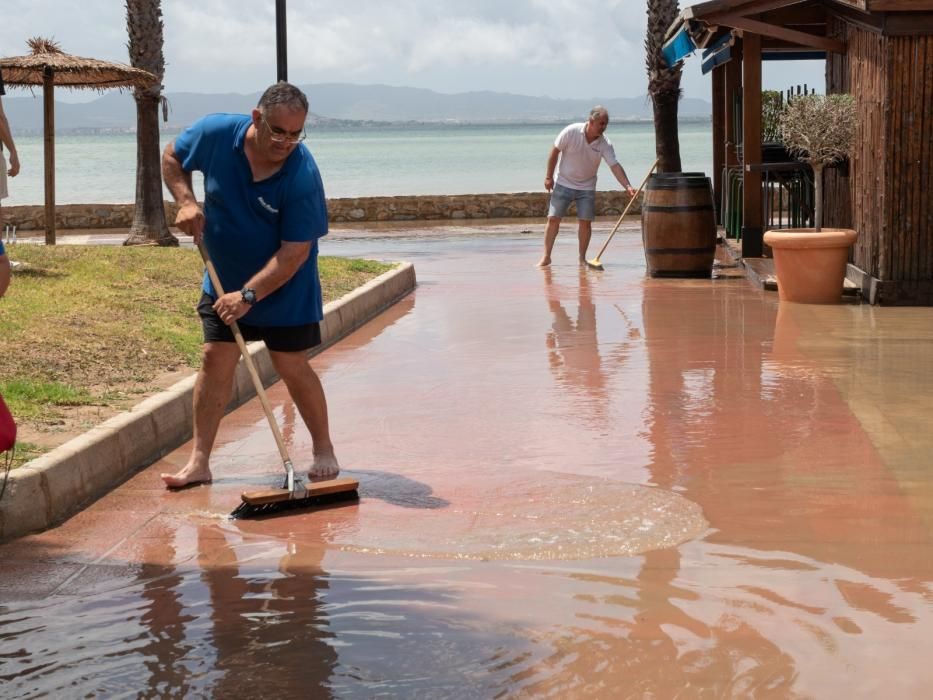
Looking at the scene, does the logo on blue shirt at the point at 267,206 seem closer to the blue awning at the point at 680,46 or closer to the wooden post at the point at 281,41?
the wooden post at the point at 281,41

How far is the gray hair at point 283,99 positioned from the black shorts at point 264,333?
94 cm

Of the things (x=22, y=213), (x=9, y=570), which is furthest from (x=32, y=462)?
(x=22, y=213)

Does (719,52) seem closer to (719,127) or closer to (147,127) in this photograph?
(719,127)

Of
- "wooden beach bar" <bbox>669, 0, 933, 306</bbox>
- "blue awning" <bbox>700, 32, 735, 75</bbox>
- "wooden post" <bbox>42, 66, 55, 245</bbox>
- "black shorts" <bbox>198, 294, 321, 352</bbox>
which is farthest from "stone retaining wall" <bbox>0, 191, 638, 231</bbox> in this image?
"black shorts" <bbox>198, 294, 321, 352</bbox>

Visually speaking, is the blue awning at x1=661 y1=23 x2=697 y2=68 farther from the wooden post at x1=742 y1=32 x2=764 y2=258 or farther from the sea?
the sea

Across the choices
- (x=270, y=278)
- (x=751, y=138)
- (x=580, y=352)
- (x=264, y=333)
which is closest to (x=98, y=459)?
(x=264, y=333)

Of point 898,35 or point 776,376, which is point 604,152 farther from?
point 776,376

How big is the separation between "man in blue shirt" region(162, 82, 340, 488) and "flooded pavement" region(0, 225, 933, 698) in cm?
37

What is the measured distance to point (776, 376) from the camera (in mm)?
9055

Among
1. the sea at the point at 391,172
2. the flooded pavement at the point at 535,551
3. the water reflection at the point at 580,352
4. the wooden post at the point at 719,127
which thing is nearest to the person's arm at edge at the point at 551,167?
the water reflection at the point at 580,352

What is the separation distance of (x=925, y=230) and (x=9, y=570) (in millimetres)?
8833

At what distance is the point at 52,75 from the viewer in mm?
17750

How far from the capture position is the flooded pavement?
13.9 feet

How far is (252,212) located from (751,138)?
10042mm
